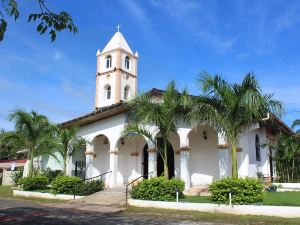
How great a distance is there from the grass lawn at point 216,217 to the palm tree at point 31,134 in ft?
31.1

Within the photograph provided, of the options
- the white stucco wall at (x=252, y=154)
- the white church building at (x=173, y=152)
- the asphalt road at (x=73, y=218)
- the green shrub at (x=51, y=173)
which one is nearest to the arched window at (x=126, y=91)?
the white church building at (x=173, y=152)

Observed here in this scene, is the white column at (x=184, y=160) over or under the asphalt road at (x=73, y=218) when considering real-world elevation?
over

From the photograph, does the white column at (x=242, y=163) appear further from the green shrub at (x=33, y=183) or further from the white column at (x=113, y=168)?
the green shrub at (x=33, y=183)

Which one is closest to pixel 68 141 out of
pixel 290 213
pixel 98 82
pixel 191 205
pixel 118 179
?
pixel 118 179

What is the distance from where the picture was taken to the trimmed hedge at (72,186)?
1927cm

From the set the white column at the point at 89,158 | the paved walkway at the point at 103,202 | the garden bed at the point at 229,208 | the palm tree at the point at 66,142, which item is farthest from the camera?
the white column at the point at 89,158

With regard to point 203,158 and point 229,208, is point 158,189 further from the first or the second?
point 203,158

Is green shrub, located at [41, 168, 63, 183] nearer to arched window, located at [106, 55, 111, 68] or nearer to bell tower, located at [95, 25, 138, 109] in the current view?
bell tower, located at [95, 25, 138, 109]

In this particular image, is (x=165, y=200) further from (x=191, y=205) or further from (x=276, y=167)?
(x=276, y=167)

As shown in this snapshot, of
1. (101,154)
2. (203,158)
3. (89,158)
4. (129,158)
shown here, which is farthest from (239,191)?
(101,154)

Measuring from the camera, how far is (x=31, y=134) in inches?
859

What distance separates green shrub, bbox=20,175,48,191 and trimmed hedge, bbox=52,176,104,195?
2.51m

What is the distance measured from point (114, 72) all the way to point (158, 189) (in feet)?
71.1

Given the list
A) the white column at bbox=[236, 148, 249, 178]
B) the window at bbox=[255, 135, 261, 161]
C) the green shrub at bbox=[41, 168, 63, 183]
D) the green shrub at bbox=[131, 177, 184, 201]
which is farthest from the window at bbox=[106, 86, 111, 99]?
the green shrub at bbox=[131, 177, 184, 201]
